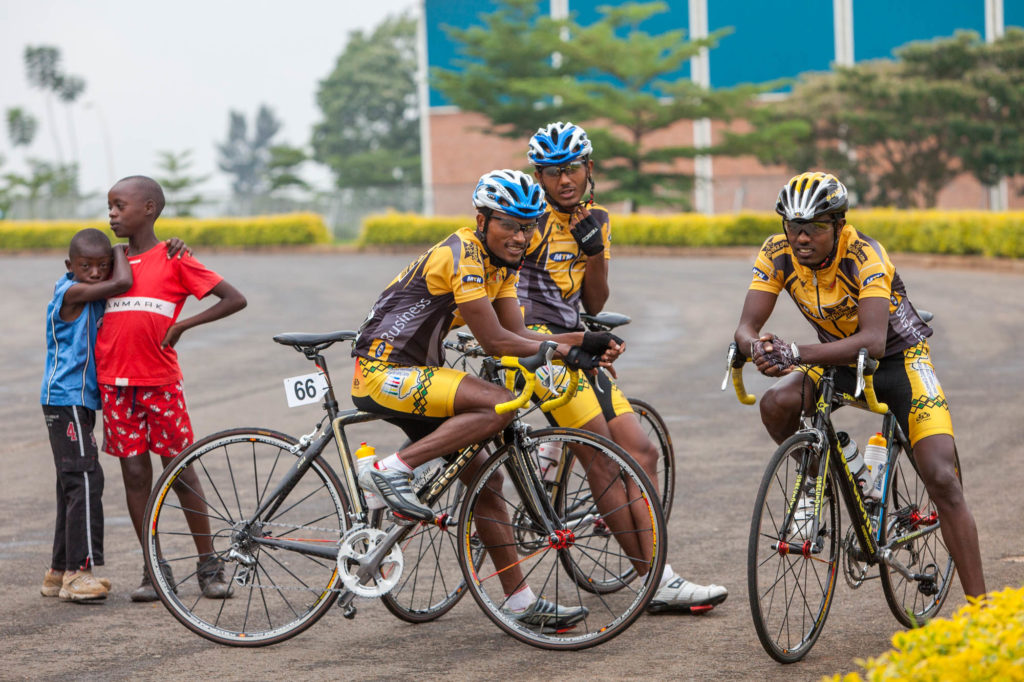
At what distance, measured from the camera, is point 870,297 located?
5.30 m

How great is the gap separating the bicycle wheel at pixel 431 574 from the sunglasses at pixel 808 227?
1.68 m

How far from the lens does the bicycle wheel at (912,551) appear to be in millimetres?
5613

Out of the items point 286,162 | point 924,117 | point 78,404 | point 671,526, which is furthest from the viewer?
point 286,162

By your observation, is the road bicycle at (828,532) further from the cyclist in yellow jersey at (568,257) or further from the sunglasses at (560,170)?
the sunglasses at (560,170)

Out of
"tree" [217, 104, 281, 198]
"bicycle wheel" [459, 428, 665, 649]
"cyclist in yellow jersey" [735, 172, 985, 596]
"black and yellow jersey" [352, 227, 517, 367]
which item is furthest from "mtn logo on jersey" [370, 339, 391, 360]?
"tree" [217, 104, 281, 198]

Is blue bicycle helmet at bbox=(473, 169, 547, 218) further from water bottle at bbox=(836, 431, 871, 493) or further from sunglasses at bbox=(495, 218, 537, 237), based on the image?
water bottle at bbox=(836, 431, 871, 493)

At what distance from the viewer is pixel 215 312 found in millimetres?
6375

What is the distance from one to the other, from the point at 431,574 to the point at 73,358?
1.97 metres

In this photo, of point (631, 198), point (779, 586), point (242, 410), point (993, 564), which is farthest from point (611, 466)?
point (631, 198)

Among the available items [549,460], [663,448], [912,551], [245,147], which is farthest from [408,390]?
[245,147]

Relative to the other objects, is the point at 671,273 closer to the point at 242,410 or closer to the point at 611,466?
the point at 242,410

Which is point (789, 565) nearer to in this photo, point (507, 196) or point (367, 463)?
point (367, 463)

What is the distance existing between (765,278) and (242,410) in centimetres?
752

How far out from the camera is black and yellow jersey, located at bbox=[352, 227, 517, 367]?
5.30 m
